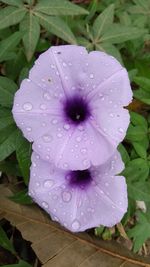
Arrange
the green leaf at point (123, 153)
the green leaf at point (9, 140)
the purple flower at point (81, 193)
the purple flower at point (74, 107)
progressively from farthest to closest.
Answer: the green leaf at point (123, 153) → the green leaf at point (9, 140) → the purple flower at point (81, 193) → the purple flower at point (74, 107)

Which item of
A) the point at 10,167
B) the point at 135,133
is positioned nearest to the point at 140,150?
the point at 135,133

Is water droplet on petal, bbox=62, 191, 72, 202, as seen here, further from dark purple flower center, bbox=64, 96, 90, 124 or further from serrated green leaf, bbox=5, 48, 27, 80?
serrated green leaf, bbox=5, 48, 27, 80

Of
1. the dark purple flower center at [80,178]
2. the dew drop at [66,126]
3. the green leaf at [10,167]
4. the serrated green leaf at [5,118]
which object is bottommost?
the green leaf at [10,167]

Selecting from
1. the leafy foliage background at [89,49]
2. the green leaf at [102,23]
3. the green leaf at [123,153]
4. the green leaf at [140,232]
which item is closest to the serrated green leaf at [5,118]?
the leafy foliage background at [89,49]

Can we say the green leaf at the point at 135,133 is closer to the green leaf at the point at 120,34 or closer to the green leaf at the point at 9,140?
the green leaf at the point at 120,34

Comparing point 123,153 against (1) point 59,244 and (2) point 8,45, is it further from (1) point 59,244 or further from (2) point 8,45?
(2) point 8,45

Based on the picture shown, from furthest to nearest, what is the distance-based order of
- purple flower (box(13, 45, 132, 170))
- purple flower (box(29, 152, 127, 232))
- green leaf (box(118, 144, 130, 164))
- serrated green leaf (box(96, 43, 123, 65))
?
serrated green leaf (box(96, 43, 123, 65)) < green leaf (box(118, 144, 130, 164)) < purple flower (box(29, 152, 127, 232)) < purple flower (box(13, 45, 132, 170))

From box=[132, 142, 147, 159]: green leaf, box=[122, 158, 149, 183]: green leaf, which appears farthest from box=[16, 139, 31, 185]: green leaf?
box=[132, 142, 147, 159]: green leaf

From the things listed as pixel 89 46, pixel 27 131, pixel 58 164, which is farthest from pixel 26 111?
pixel 89 46
